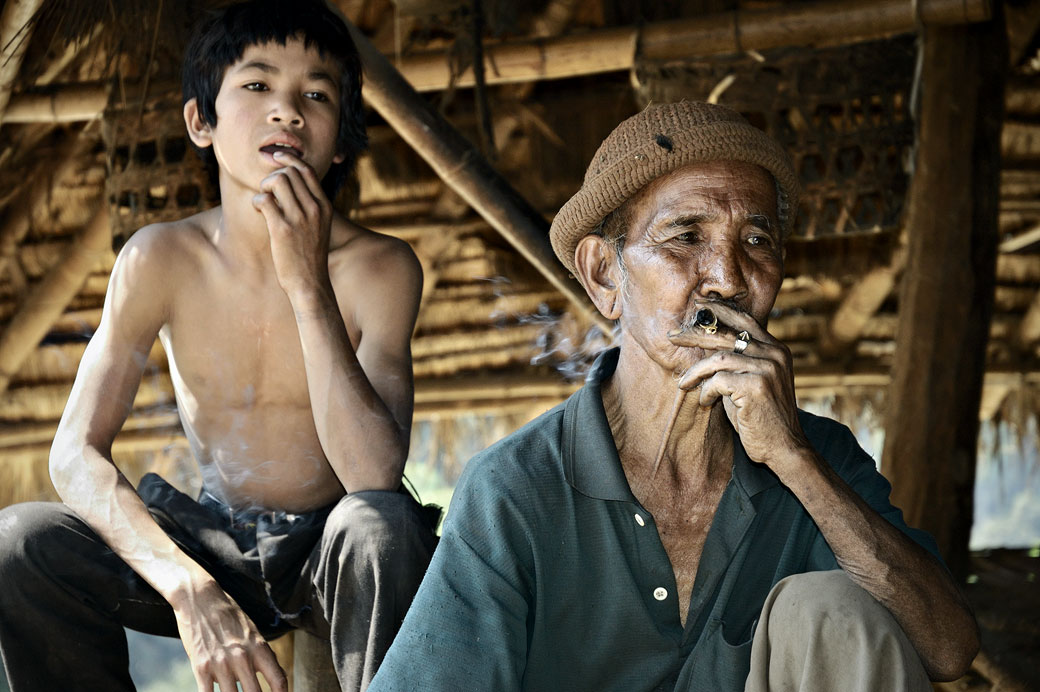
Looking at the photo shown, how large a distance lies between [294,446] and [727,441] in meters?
1.01

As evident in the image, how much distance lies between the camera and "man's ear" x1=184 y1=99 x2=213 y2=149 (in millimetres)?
2736

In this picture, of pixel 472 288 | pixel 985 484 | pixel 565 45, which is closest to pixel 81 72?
pixel 565 45

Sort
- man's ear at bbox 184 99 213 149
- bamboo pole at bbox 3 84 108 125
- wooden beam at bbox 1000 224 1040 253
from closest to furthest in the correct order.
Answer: man's ear at bbox 184 99 213 149
bamboo pole at bbox 3 84 108 125
wooden beam at bbox 1000 224 1040 253

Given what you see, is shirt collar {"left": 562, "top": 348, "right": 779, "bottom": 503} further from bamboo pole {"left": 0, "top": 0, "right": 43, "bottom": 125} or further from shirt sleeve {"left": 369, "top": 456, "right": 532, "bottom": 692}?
bamboo pole {"left": 0, "top": 0, "right": 43, "bottom": 125}

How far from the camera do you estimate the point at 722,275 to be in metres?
1.93

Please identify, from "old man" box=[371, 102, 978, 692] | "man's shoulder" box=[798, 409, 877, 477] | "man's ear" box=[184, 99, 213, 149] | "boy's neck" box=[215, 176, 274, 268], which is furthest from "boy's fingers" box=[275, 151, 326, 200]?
"man's shoulder" box=[798, 409, 877, 477]

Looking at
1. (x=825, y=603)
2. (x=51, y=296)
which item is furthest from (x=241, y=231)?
(x=51, y=296)

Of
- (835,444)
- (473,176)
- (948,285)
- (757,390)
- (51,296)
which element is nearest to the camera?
(757,390)

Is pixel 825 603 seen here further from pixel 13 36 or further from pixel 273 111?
pixel 13 36

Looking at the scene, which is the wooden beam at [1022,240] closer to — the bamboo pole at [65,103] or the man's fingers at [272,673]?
the bamboo pole at [65,103]

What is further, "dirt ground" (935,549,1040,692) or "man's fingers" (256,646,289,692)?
"dirt ground" (935,549,1040,692)

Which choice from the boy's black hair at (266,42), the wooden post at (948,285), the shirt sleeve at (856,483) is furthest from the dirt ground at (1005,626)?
the boy's black hair at (266,42)

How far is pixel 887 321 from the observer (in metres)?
5.25

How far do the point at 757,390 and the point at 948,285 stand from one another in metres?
2.16
